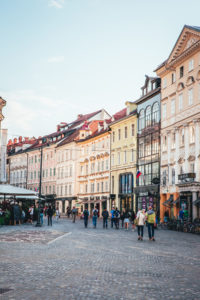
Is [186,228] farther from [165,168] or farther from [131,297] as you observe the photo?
[131,297]

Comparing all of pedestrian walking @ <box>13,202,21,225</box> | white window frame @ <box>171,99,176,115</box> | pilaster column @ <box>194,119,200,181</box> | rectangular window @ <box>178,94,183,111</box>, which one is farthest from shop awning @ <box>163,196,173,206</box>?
pedestrian walking @ <box>13,202,21,225</box>

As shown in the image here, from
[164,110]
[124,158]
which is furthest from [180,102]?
[124,158]

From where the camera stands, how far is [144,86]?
58.1 metres

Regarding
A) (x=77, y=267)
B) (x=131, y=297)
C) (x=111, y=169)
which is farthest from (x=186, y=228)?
(x=111, y=169)

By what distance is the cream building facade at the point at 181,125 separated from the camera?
42.6m

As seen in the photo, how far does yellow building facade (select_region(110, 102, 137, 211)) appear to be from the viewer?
60.2 metres

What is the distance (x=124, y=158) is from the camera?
63250 mm

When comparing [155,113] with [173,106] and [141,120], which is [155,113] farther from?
[173,106]

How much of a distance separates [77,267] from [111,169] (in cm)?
5469

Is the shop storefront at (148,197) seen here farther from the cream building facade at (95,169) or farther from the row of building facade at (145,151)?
the cream building facade at (95,169)

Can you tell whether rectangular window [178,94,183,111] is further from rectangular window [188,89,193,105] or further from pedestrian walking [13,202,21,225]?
pedestrian walking [13,202,21,225]

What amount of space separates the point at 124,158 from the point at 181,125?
18.3 m

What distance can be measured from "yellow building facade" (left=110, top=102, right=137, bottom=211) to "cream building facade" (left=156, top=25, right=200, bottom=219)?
967 cm

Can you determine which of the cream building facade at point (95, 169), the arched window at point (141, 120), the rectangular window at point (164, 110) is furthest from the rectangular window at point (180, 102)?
the cream building facade at point (95, 169)
